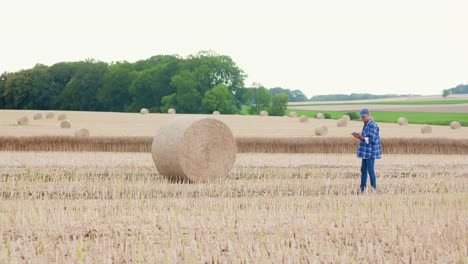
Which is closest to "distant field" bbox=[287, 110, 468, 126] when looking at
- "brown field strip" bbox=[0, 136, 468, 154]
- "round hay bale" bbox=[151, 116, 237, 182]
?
"brown field strip" bbox=[0, 136, 468, 154]

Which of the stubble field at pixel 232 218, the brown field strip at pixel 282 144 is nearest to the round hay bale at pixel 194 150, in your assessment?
the stubble field at pixel 232 218

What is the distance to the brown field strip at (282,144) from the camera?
2627cm

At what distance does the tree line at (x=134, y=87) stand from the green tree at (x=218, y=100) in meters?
0.90

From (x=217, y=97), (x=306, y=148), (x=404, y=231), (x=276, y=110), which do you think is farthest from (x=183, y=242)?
(x=276, y=110)

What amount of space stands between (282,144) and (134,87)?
151ft

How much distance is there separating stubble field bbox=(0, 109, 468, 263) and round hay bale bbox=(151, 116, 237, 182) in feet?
1.28

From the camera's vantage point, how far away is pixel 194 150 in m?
Answer: 15.6

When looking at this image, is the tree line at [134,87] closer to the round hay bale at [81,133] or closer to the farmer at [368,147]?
the round hay bale at [81,133]

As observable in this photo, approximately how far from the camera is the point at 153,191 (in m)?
13.5

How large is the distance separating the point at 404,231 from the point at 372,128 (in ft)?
15.6

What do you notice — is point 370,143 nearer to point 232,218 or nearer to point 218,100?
point 232,218

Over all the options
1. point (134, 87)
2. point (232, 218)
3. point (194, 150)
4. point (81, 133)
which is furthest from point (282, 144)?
point (134, 87)

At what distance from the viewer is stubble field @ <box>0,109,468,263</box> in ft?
26.7

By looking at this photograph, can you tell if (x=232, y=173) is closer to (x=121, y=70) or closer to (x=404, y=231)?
(x=404, y=231)
